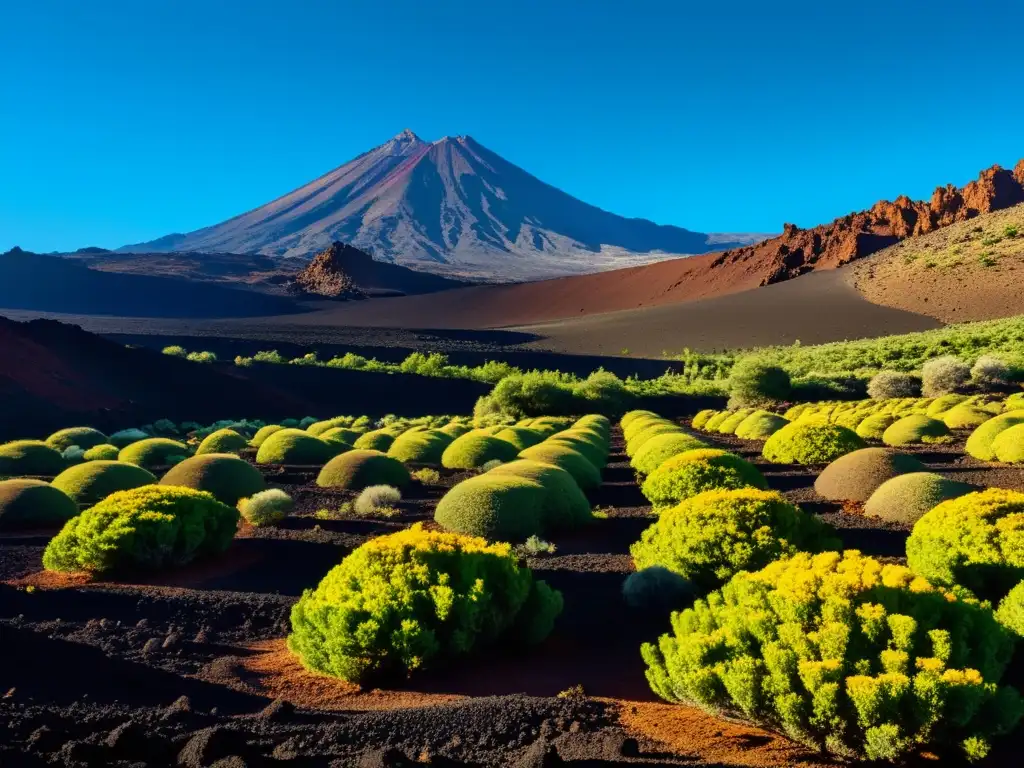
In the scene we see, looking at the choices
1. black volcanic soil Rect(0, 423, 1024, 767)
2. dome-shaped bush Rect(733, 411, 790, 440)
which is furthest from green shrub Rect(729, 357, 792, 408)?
black volcanic soil Rect(0, 423, 1024, 767)

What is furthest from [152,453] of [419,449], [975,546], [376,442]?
[975,546]

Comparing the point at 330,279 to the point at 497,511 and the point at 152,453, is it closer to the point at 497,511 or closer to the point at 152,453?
the point at 152,453

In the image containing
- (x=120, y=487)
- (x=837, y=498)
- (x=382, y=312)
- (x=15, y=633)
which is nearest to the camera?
(x=15, y=633)

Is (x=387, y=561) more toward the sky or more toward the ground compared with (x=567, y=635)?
more toward the sky

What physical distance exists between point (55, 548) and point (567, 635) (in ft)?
17.7

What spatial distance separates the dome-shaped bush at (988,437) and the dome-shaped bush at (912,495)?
4.26 meters

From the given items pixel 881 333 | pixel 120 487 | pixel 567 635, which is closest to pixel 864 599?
pixel 567 635

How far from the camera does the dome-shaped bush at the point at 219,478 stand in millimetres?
11656

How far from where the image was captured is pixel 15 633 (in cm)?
563

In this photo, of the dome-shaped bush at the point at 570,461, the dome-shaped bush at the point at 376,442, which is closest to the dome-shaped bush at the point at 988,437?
the dome-shaped bush at the point at 570,461

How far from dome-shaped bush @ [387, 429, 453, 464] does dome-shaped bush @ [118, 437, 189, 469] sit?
4.47 metres

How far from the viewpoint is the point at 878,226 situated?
90.6 m

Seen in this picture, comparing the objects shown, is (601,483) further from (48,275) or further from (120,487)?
(48,275)

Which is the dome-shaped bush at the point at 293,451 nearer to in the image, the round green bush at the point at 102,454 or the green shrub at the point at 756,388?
the round green bush at the point at 102,454
